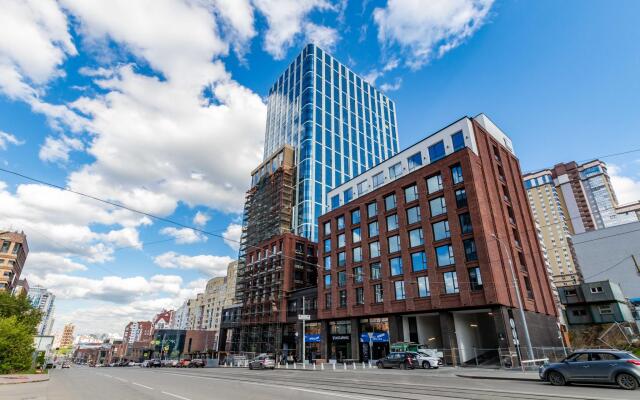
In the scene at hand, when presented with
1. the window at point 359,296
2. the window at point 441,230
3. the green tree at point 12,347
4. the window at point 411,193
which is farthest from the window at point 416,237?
the green tree at point 12,347

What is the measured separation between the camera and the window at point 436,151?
1623 inches

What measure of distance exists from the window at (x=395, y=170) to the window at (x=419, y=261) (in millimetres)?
12113

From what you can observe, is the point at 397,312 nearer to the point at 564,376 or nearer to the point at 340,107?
the point at 564,376

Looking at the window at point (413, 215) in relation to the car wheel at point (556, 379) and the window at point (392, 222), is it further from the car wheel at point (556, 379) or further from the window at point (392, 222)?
the car wheel at point (556, 379)

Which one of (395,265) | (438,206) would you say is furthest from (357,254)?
(438,206)

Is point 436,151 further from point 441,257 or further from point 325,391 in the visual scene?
point 325,391

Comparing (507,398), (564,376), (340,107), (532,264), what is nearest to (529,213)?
(532,264)

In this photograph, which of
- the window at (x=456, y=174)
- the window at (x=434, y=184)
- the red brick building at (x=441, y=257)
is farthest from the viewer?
the window at (x=434, y=184)

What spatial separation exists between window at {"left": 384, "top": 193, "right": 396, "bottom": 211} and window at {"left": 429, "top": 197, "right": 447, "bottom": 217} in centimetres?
582

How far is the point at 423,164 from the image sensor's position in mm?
42656

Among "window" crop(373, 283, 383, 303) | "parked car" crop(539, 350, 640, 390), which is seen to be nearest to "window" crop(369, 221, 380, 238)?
"window" crop(373, 283, 383, 303)

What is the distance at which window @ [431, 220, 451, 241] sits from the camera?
3670cm

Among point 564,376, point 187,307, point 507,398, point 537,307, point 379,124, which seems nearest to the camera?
point 507,398

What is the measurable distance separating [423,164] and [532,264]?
700 inches
